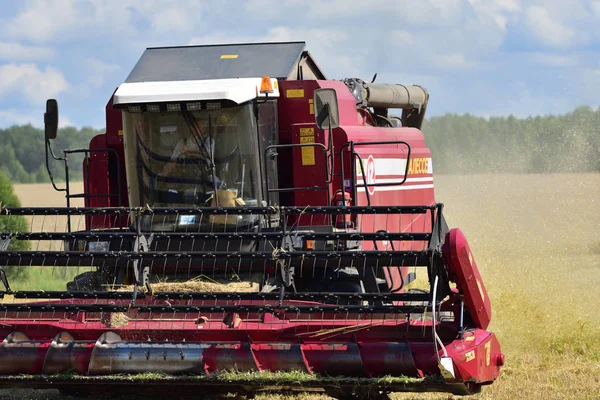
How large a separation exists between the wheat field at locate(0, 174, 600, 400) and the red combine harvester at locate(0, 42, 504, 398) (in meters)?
0.80

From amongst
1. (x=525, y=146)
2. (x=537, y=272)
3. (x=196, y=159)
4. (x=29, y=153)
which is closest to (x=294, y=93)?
(x=196, y=159)

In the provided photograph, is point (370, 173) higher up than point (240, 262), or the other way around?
point (370, 173)

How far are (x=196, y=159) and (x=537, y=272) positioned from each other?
6.16 metres

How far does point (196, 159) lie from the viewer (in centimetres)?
630

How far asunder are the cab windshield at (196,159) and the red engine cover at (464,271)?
1764 mm

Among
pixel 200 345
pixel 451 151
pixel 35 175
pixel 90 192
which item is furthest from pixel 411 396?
pixel 35 175

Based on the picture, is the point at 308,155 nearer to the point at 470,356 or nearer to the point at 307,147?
the point at 307,147

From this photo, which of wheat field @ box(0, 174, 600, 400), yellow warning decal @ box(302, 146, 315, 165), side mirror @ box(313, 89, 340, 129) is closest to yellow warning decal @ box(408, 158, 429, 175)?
wheat field @ box(0, 174, 600, 400)

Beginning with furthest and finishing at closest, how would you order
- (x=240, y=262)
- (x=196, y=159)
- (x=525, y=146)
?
1. (x=525, y=146)
2. (x=196, y=159)
3. (x=240, y=262)

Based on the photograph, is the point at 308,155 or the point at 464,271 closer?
the point at 464,271

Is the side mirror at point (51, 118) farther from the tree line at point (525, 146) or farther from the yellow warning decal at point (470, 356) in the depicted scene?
the tree line at point (525, 146)

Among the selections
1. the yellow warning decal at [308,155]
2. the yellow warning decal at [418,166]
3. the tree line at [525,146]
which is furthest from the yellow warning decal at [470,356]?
the tree line at [525,146]

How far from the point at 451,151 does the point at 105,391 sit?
14.5 metres

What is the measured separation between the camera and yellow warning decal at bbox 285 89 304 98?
6.89 m
